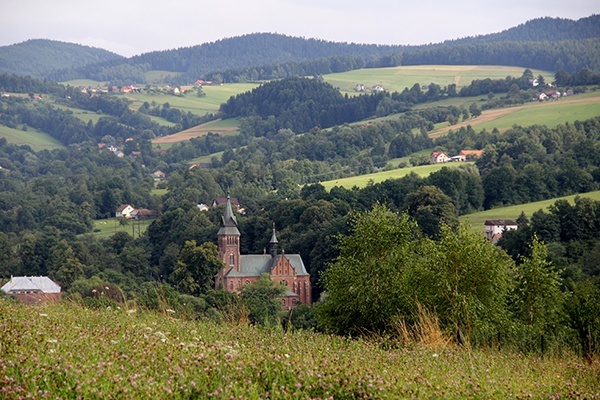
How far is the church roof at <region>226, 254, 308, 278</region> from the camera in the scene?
8166cm

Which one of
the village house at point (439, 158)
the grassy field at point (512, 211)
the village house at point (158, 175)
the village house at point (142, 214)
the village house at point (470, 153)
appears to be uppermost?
the grassy field at point (512, 211)

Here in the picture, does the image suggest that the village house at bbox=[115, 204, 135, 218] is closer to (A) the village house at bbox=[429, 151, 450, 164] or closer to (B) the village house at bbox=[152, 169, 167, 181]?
(A) the village house at bbox=[429, 151, 450, 164]

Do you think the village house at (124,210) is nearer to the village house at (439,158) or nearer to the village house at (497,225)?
the village house at (439,158)

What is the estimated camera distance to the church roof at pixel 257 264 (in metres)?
81.7

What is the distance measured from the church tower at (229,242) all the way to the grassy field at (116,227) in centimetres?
2763

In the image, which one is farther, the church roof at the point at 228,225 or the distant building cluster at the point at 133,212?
the distant building cluster at the point at 133,212

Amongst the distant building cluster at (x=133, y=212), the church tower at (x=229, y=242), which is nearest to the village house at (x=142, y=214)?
the distant building cluster at (x=133, y=212)

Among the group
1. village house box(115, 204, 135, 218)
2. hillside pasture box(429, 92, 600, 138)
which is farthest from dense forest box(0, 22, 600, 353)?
hillside pasture box(429, 92, 600, 138)

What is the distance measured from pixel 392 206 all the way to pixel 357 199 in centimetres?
394

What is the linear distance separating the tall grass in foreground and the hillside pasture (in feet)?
412

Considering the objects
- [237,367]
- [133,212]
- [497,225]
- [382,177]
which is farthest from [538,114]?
[237,367]

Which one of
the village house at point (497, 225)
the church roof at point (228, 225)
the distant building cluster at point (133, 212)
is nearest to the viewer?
the village house at point (497, 225)

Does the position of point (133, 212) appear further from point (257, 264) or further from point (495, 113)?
point (495, 113)

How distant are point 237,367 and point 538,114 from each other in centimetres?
13796
